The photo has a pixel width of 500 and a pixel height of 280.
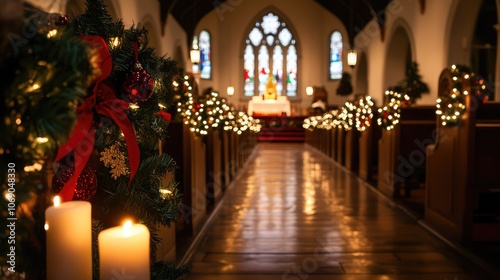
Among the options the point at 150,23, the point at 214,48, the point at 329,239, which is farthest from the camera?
the point at 214,48

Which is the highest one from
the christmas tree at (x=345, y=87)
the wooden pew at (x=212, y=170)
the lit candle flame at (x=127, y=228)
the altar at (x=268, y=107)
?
the christmas tree at (x=345, y=87)

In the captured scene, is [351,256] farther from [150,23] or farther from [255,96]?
[255,96]

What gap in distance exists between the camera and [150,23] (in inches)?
421

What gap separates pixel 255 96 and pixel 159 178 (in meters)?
19.0

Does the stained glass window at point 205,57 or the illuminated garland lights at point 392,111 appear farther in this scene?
the stained glass window at point 205,57

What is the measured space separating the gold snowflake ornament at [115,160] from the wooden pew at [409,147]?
4.98 m

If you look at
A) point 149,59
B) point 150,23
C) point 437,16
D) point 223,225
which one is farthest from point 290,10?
point 149,59

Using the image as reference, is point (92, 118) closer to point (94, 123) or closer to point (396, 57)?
point (94, 123)

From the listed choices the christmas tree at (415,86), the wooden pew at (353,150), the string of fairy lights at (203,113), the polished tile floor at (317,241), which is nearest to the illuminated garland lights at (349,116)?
the wooden pew at (353,150)

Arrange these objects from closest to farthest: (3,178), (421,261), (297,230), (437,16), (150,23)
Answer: (3,178)
(421,261)
(297,230)
(437,16)
(150,23)

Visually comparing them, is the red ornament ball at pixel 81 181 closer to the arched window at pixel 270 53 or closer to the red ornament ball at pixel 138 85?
the red ornament ball at pixel 138 85

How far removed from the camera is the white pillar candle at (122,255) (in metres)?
0.74

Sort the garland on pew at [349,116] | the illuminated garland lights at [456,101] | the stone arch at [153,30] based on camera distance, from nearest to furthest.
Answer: the illuminated garland lights at [456,101] < the garland on pew at [349,116] < the stone arch at [153,30]

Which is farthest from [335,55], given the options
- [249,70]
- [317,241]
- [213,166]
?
[317,241]
